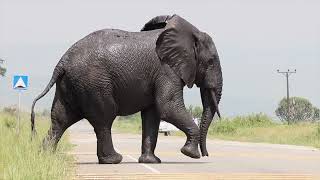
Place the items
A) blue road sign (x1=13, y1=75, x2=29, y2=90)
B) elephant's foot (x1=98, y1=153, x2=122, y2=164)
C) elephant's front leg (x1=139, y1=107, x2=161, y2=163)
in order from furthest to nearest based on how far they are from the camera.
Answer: blue road sign (x1=13, y1=75, x2=29, y2=90) < elephant's front leg (x1=139, y1=107, x2=161, y2=163) < elephant's foot (x1=98, y1=153, x2=122, y2=164)

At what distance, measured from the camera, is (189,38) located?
50.6ft

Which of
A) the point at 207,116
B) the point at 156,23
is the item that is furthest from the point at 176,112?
the point at 156,23

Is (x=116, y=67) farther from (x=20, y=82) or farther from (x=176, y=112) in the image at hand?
(x=20, y=82)

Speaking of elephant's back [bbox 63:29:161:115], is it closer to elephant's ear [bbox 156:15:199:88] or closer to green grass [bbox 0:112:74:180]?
elephant's ear [bbox 156:15:199:88]

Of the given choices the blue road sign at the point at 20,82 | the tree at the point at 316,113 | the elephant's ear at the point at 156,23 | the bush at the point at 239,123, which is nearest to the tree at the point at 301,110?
the tree at the point at 316,113

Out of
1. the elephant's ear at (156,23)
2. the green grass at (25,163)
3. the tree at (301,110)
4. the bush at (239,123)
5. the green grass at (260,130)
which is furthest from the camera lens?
the tree at (301,110)

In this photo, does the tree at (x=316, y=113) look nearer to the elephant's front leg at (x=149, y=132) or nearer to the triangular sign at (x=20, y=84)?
the triangular sign at (x=20, y=84)

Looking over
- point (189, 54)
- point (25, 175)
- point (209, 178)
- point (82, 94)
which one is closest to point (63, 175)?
point (25, 175)

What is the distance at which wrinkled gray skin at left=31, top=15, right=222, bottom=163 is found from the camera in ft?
48.4

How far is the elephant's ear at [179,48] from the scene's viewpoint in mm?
15062

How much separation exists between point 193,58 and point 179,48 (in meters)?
0.45

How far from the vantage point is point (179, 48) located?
49.9ft

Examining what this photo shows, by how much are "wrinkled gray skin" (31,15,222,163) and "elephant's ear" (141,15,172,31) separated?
0.61m

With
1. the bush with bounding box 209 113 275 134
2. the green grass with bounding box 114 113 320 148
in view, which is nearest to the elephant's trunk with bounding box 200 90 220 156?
the green grass with bounding box 114 113 320 148
